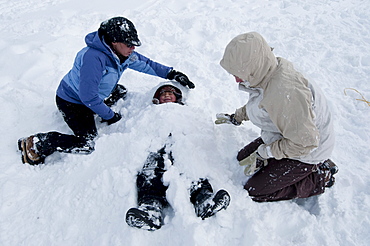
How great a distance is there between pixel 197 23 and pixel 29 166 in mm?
3937

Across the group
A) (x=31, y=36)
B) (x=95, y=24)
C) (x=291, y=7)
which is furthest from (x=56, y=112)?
(x=291, y=7)

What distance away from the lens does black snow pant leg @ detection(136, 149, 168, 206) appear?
230 cm

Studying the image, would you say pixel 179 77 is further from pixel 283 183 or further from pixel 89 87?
pixel 283 183

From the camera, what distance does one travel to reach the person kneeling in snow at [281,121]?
1.81m

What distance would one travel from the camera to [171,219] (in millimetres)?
2236

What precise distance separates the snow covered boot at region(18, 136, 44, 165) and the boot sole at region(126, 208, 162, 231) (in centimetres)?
144

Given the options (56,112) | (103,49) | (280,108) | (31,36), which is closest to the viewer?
(280,108)

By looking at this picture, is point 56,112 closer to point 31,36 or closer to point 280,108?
point 31,36

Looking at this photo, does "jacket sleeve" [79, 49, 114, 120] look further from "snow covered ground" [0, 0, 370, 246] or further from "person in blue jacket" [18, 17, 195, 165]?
"snow covered ground" [0, 0, 370, 246]

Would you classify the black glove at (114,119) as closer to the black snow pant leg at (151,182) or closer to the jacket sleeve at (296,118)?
the black snow pant leg at (151,182)

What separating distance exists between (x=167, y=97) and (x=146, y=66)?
515 mm

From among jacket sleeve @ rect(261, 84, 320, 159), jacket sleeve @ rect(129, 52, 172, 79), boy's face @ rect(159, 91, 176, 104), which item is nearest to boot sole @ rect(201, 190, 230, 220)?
jacket sleeve @ rect(261, 84, 320, 159)

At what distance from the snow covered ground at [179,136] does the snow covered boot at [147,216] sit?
0.29 ft

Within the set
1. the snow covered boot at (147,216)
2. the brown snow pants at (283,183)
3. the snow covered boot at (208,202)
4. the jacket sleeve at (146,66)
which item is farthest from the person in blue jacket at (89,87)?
the brown snow pants at (283,183)
